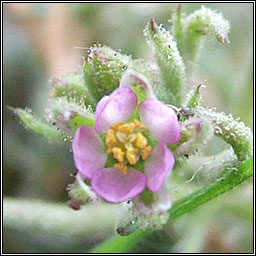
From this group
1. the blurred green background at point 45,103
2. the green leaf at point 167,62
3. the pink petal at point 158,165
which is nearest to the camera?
the pink petal at point 158,165

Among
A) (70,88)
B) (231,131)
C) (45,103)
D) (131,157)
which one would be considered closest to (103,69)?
(70,88)

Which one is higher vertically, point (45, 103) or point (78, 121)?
point (45, 103)

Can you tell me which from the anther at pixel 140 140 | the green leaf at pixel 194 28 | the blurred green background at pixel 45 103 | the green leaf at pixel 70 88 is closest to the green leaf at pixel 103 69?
the green leaf at pixel 70 88

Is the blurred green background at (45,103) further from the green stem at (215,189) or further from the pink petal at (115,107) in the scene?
the pink petal at (115,107)

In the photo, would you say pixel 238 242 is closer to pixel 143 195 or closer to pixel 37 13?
pixel 143 195

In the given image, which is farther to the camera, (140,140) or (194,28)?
(194,28)

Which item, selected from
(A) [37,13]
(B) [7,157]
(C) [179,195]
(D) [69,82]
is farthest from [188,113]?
(A) [37,13]

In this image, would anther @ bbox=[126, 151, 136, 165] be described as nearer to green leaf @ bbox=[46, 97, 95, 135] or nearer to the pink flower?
the pink flower

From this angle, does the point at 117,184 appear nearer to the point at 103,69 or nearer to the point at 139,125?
the point at 139,125
